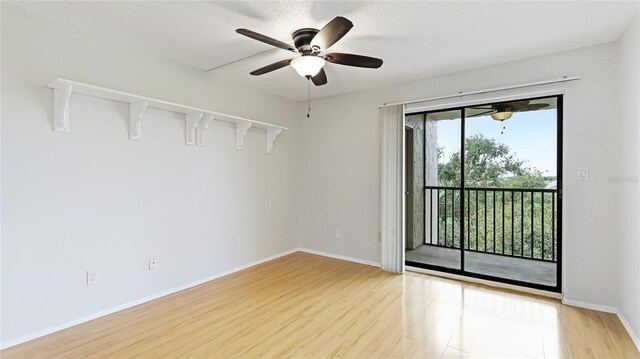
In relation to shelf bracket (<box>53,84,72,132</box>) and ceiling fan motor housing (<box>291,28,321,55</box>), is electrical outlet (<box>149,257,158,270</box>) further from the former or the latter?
ceiling fan motor housing (<box>291,28,321,55</box>)

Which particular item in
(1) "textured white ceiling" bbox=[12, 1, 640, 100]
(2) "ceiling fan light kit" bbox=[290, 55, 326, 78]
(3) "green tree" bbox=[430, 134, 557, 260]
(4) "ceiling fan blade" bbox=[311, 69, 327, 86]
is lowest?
(3) "green tree" bbox=[430, 134, 557, 260]

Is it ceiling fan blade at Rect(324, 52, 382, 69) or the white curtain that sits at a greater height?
ceiling fan blade at Rect(324, 52, 382, 69)

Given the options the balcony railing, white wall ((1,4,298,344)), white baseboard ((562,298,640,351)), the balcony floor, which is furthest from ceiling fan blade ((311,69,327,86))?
white baseboard ((562,298,640,351))

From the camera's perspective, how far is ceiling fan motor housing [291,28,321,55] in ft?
7.54

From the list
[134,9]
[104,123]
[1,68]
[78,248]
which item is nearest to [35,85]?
[1,68]

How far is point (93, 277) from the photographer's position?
2492 mm

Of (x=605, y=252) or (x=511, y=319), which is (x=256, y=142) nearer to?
(x=511, y=319)

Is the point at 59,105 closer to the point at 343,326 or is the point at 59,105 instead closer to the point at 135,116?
the point at 135,116

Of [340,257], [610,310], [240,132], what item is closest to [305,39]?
[240,132]

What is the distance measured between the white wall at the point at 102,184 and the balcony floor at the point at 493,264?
104 inches

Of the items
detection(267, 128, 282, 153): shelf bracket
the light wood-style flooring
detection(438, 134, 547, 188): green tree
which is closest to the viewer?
the light wood-style flooring

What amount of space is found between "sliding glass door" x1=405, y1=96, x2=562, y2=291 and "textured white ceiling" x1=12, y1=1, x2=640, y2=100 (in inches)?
36.9

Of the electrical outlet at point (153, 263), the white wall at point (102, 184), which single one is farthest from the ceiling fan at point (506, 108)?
the electrical outlet at point (153, 263)

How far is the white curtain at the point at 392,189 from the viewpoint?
3748mm
